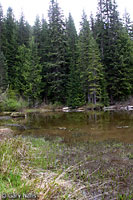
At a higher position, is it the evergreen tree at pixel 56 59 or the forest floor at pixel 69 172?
the evergreen tree at pixel 56 59

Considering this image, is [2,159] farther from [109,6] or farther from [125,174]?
[109,6]

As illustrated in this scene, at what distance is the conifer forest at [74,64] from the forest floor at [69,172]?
1939 centimetres

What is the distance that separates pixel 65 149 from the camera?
5879mm

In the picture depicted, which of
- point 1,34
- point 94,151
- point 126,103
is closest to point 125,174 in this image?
point 94,151

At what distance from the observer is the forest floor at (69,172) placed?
8.16 feet

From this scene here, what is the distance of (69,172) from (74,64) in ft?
81.9

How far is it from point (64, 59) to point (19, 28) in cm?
1307

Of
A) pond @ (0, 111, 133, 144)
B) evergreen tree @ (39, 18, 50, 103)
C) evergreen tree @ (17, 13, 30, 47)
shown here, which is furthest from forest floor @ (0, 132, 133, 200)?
evergreen tree @ (17, 13, 30, 47)

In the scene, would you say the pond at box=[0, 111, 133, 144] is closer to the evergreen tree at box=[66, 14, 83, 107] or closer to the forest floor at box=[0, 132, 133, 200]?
the forest floor at box=[0, 132, 133, 200]

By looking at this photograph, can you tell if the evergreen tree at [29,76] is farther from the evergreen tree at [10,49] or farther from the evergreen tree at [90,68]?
the evergreen tree at [90,68]

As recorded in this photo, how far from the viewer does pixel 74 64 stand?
28.0 meters

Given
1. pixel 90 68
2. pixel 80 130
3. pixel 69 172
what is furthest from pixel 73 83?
pixel 69 172

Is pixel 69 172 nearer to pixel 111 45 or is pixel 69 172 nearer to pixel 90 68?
pixel 90 68

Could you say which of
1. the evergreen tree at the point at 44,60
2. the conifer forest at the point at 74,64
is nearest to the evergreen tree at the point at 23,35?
the conifer forest at the point at 74,64
